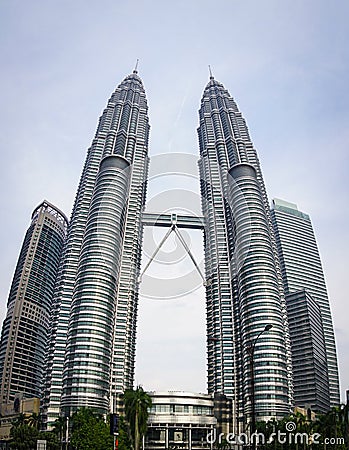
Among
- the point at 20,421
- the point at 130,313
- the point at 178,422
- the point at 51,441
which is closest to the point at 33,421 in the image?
the point at 20,421

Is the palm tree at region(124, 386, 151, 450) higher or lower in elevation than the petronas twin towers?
lower

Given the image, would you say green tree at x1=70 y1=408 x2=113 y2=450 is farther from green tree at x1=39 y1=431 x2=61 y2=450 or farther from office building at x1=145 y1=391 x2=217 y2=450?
office building at x1=145 y1=391 x2=217 y2=450

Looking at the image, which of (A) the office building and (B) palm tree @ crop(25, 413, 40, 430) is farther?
(A) the office building

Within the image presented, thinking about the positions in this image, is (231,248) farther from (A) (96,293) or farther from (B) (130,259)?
(A) (96,293)

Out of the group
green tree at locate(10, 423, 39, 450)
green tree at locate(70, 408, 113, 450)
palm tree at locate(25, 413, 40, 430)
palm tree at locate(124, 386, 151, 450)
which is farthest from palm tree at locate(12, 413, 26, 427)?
palm tree at locate(124, 386, 151, 450)

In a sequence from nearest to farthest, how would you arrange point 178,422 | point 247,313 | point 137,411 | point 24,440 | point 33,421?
1. point 137,411
2. point 24,440
3. point 33,421
4. point 178,422
5. point 247,313

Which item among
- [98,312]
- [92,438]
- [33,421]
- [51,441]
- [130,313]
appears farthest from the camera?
[130,313]

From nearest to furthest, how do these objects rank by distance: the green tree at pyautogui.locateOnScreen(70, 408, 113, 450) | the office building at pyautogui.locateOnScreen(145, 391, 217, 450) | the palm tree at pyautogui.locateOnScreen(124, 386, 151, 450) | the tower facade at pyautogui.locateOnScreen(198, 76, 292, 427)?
the palm tree at pyautogui.locateOnScreen(124, 386, 151, 450), the green tree at pyautogui.locateOnScreen(70, 408, 113, 450), the tower facade at pyautogui.locateOnScreen(198, 76, 292, 427), the office building at pyautogui.locateOnScreen(145, 391, 217, 450)

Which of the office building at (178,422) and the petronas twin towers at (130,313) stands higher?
the petronas twin towers at (130,313)

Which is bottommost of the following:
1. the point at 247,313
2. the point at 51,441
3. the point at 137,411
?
the point at 51,441

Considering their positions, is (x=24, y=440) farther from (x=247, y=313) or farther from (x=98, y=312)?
(x=247, y=313)

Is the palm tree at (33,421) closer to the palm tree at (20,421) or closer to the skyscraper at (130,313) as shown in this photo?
the palm tree at (20,421)

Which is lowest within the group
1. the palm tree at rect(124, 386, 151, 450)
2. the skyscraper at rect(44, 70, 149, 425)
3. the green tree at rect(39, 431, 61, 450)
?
the green tree at rect(39, 431, 61, 450)

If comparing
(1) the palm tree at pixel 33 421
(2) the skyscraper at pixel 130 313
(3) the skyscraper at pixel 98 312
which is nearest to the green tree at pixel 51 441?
(1) the palm tree at pixel 33 421
